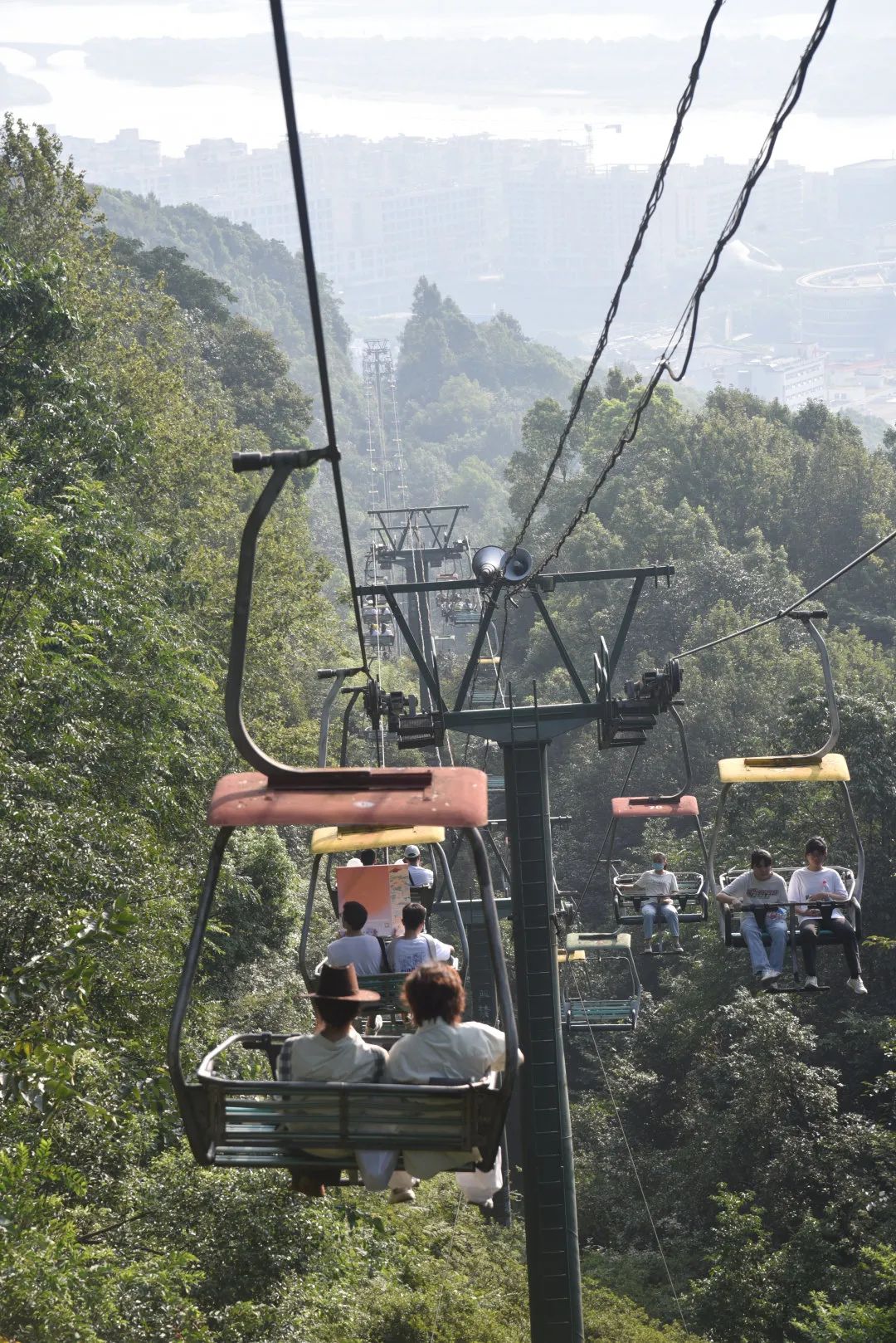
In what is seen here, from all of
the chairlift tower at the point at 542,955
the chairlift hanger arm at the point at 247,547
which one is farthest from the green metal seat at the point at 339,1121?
the chairlift tower at the point at 542,955

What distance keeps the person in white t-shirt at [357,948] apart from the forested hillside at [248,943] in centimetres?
142

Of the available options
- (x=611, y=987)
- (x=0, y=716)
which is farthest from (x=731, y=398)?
(x=0, y=716)

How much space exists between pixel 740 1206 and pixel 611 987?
43.9ft

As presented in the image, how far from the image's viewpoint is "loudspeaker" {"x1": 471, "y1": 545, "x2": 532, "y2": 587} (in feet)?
48.1

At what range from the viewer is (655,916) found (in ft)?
55.1

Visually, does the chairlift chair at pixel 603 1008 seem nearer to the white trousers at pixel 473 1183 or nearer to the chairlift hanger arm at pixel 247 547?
the white trousers at pixel 473 1183

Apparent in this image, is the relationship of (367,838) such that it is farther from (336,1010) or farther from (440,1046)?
(440,1046)

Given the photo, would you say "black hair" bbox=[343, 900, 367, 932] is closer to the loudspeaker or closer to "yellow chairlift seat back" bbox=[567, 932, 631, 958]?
A: the loudspeaker

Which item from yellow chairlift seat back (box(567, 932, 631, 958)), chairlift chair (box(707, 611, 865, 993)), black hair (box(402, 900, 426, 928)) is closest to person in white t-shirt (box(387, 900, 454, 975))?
black hair (box(402, 900, 426, 928))

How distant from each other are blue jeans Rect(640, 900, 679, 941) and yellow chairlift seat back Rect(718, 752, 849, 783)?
538cm

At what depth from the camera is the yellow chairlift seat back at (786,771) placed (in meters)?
11.1

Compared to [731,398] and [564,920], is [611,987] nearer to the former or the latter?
[564,920]

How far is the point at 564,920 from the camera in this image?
1413 cm

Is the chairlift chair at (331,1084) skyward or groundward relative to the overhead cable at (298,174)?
groundward
